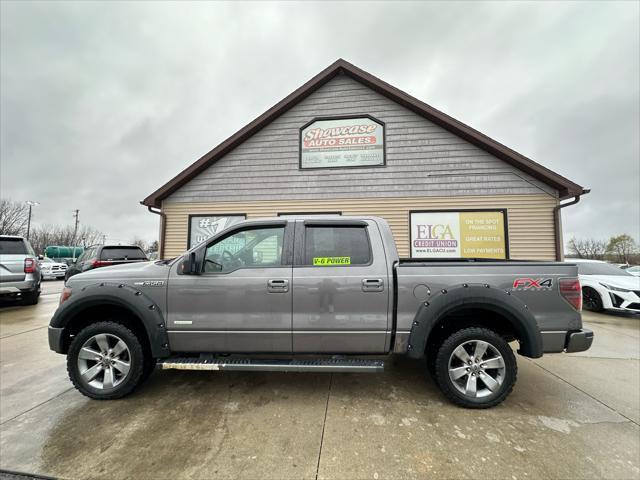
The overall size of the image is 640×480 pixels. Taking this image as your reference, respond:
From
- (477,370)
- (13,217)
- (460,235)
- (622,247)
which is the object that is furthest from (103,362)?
(622,247)

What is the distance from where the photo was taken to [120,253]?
29.0ft

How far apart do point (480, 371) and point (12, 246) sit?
33.9 ft

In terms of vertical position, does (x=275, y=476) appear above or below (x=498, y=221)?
below

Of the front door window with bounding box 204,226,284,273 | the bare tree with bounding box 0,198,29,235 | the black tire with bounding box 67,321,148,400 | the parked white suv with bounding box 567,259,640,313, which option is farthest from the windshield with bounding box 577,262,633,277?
the bare tree with bounding box 0,198,29,235

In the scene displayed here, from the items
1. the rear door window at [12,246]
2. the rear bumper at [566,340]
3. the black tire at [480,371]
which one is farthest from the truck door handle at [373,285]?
the rear door window at [12,246]

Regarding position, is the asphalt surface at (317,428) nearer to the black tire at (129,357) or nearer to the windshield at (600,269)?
the black tire at (129,357)

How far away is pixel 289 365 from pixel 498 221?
7.11 metres

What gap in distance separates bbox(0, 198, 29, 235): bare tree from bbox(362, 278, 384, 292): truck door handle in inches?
1889

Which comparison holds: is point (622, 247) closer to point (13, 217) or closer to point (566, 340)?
point (566, 340)

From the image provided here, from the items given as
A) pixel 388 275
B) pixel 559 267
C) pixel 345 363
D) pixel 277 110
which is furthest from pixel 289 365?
pixel 277 110

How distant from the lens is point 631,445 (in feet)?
7.54

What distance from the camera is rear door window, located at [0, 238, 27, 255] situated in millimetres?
7004

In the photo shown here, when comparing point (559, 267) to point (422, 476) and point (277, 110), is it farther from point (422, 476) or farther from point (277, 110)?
point (277, 110)

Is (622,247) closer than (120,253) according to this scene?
No
